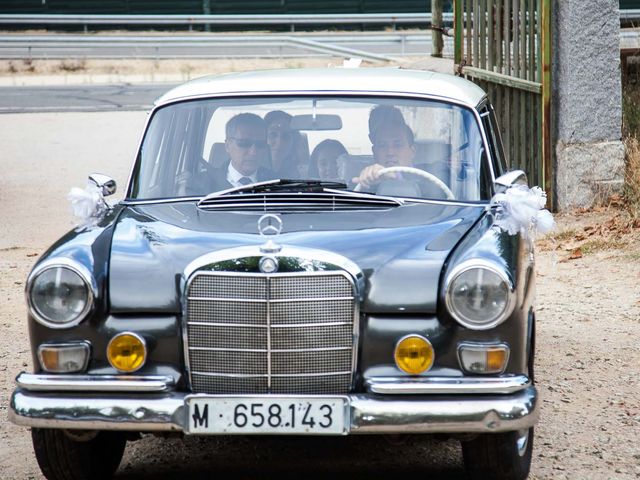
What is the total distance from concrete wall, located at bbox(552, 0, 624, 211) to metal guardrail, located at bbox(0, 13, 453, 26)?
1889cm

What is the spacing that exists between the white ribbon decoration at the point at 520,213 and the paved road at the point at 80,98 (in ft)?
54.3

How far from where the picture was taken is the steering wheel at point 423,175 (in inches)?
202

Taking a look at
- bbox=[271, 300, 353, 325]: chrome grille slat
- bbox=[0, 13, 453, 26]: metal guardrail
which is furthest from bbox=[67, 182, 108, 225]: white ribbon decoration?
bbox=[0, 13, 453, 26]: metal guardrail

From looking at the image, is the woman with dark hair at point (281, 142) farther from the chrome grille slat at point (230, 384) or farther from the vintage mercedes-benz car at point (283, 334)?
the chrome grille slat at point (230, 384)

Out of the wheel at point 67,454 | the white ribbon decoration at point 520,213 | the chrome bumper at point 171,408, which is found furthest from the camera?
the white ribbon decoration at point 520,213

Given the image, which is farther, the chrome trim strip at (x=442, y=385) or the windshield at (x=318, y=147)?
the windshield at (x=318, y=147)

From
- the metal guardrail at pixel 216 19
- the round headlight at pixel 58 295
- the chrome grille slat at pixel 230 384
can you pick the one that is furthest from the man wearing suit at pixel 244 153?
the metal guardrail at pixel 216 19

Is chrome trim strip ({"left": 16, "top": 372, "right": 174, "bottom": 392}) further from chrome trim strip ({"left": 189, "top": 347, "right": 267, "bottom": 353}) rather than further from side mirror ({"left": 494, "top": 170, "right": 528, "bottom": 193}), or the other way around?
side mirror ({"left": 494, "top": 170, "right": 528, "bottom": 193})

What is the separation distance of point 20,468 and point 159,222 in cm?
121

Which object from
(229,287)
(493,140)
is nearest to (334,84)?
(493,140)

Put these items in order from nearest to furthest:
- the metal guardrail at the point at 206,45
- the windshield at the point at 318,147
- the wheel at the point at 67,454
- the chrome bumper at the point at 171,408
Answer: the chrome bumper at the point at 171,408, the wheel at the point at 67,454, the windshield at the point at 318,147, the metal guardrail at the point at 206,45

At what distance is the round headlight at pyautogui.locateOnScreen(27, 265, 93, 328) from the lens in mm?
4281

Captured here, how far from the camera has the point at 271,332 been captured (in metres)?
4.21

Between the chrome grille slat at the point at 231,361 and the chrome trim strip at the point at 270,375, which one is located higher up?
the chrome grille slat at the point at 231,361
